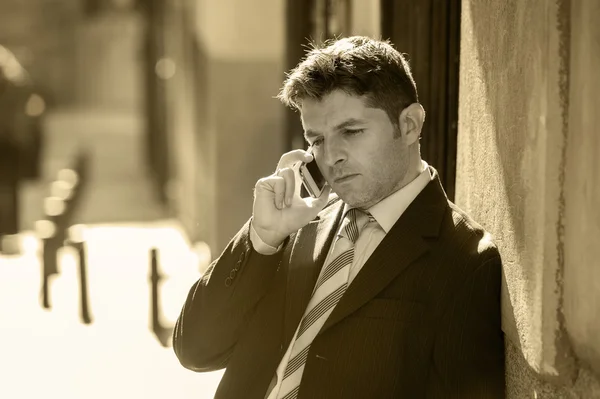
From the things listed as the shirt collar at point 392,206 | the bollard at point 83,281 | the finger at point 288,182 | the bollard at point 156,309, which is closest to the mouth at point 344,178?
the shirt collar at point 392,206

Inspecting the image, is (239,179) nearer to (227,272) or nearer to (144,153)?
(227,272)

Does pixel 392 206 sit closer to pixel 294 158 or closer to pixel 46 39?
pixel 294 158

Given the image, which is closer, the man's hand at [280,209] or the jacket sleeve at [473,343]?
the jacket sleeve at [473,343]

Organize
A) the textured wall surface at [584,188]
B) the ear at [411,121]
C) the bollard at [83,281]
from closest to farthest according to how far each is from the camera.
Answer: the textured wall surface at [584,188] < the ear at [411,121] < the bollard at [83,281]

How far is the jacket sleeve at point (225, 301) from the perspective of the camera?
298cm

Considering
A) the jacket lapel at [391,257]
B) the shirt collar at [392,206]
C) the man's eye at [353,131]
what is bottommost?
the jacket lapel at [391,257]

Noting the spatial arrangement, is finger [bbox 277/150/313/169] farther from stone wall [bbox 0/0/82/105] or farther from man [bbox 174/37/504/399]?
stone wall [bbox 0/0/82/105]

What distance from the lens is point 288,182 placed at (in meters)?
2.95

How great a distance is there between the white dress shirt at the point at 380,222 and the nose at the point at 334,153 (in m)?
0.18

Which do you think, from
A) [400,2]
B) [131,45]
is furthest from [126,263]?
[131,45]

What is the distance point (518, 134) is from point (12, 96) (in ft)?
36.4

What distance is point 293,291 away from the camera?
9.55 feet

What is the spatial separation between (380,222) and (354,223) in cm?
12

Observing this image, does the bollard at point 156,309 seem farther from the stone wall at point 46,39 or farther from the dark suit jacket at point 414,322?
the stone wall at point 46,39
